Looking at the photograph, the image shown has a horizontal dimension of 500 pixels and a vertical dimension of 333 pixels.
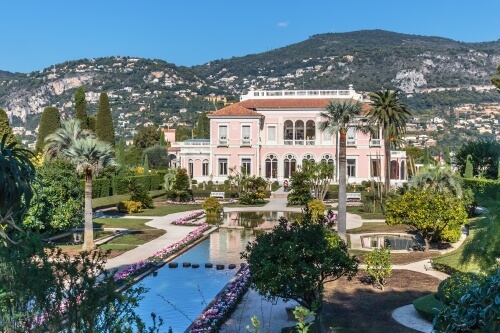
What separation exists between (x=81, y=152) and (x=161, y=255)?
15.6 ft

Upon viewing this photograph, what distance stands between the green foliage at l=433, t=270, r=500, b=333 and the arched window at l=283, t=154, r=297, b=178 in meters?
52.1

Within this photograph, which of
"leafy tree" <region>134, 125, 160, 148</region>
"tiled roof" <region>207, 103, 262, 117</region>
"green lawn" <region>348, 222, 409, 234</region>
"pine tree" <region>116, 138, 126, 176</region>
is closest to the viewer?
"green lawn" <region>348, 222, 409, 234</region>

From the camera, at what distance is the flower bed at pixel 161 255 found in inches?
724

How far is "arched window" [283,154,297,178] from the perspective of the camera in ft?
188

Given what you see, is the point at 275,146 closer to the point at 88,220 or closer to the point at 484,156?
the point at 484,156

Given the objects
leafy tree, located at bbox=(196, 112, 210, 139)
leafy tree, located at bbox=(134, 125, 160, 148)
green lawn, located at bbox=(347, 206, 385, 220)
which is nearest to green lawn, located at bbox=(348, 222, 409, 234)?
green lawn, located at bbox=(347, 206, 385, 220)

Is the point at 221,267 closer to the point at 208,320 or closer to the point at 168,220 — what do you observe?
the point at 208,320

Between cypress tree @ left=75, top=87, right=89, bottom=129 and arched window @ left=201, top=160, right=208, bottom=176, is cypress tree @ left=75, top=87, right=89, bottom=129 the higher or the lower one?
the higher one

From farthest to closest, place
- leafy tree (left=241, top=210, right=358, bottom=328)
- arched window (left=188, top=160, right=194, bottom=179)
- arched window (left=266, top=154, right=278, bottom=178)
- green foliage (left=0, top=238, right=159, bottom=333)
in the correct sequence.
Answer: arched window (left=188, top=160, right=194, bottom=179)
arched window (left=266, top=154, right=278, bottom=178)
leafy tree (left=241, top=210, right=358, bottom=328)
green foliage (left=0, top=238, right=159, bottom=333)

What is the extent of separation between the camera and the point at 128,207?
3725 centimetres

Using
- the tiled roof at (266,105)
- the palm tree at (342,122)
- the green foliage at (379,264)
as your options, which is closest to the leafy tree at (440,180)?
the palm tree at (342,122)

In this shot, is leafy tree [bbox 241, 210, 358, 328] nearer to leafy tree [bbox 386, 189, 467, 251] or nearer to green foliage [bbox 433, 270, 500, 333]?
green foliage [bbox 433, 270, 500, 333]

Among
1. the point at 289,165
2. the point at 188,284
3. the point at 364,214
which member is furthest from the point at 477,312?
the point at 289,165

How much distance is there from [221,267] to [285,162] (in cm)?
3782
